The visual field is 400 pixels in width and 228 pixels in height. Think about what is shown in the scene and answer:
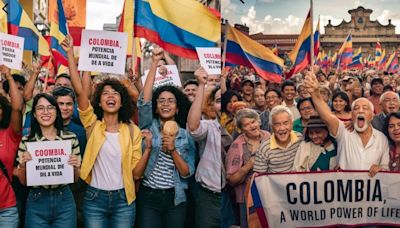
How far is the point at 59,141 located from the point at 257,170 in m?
1.63

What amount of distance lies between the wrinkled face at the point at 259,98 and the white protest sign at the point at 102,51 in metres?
1.24

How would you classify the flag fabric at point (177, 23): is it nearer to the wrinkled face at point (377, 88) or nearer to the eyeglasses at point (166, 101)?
the eyeglasses at point (166, 101)

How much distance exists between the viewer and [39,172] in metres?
4.73

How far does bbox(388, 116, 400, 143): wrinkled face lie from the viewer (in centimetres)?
443

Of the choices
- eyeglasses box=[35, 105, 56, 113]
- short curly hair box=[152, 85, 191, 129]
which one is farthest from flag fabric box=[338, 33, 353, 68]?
eyeglasses box=[35, 105, 56, 113]

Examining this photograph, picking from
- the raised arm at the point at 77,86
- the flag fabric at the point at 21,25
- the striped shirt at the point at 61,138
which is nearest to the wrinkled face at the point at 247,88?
Answer: the raised arm at the point at 77,86

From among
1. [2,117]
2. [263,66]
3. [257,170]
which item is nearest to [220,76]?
[263,66]

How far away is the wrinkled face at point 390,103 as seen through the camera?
4473mm

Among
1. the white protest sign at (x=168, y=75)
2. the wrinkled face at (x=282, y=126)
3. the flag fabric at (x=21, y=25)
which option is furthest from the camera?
the flag fabric at (x=21, y=25)

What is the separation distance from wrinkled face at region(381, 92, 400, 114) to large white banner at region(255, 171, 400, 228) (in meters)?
0.49

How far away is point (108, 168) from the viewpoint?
4801 millimetres

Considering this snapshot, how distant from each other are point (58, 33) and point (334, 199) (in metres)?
3.11

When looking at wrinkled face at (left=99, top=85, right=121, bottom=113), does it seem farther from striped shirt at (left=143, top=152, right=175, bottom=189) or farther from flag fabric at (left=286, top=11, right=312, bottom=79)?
flag fabric at (left=286, top=11, right=312, bottom=79)

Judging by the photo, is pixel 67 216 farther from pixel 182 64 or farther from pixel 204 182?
pixel 182 64
